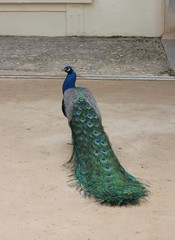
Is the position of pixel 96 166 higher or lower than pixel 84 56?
higher

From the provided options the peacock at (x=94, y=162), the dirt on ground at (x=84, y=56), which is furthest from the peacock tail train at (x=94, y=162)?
the dirt on ground at (x=84, y=56)

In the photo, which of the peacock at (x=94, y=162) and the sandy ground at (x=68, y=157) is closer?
the sandy ground at (x=68, y=157)

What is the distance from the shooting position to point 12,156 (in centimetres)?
644

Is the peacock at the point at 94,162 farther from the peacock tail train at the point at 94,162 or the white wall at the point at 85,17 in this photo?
the white wall at the point at 85,17

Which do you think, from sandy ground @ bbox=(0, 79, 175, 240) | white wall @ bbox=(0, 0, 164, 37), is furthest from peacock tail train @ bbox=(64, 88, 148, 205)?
white wall @ bbox=(0, 0, 164, 37)

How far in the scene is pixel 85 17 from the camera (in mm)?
15492

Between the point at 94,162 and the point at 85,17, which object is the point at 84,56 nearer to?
the point at 85,17

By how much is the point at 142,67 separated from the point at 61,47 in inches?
124

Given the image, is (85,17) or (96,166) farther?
(85,17)

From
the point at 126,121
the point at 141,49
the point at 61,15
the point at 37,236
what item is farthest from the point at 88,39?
the point at 37,236

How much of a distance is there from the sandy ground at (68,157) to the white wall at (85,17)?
525 cm

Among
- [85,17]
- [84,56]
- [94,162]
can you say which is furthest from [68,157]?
[85,17]

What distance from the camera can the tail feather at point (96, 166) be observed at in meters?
4.91

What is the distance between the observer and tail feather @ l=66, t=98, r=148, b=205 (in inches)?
193
